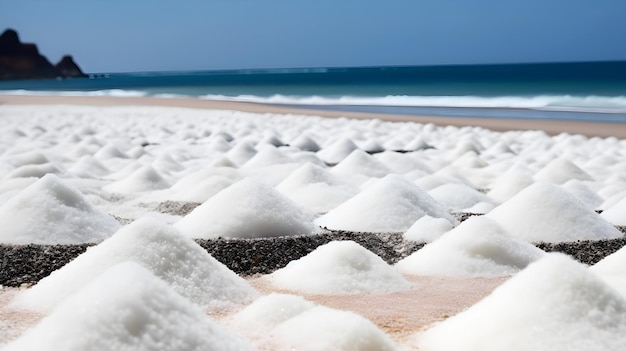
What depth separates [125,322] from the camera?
1736 millimetres

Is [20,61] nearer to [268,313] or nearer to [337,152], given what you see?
[337,152]

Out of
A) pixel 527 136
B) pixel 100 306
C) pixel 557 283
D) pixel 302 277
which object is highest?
pixel 100 306

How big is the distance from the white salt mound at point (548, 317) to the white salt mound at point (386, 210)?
1.81 meters

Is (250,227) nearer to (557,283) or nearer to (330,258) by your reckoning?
(330,258)

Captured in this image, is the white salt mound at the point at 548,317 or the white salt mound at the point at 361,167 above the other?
the white salt mound at the point at 548,317

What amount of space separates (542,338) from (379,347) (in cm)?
40

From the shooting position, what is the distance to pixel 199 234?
3746 mm

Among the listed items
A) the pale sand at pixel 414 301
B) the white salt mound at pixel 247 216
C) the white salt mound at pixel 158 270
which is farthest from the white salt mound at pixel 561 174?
the white salt mound at pixel 158 270

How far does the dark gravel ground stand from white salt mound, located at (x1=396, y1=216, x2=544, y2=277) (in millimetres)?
241

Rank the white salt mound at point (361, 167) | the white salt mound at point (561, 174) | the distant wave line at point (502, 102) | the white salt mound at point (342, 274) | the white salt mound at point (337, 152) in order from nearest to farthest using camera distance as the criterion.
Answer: the white salt mound at point (342, 274) < the white salt mound at point (561, 174) < the white salt mound at point (361, 167) < the white salt mound at point (337, 152) < the distant wave line at point (502, 102)

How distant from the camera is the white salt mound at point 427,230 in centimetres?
370

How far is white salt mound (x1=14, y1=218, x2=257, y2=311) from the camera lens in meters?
2.58

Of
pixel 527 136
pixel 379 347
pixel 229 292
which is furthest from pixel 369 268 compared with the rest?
pixel 527 136

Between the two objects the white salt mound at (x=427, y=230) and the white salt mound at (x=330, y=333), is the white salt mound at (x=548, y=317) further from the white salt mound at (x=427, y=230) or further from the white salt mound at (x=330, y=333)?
the white salt mound at (x=427, y=230)
